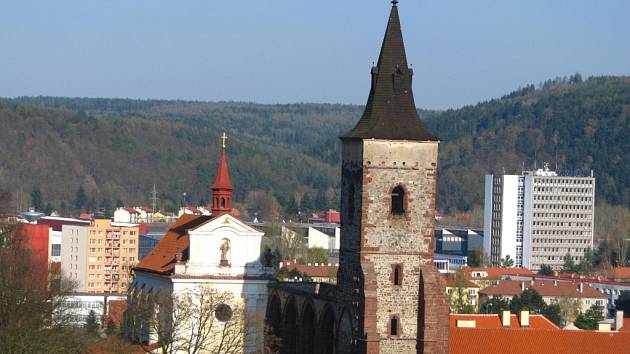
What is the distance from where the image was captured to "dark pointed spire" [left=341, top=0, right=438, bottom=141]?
58969mm

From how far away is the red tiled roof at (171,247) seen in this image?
245ft

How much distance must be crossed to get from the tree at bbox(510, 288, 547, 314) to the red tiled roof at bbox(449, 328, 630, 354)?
136ft

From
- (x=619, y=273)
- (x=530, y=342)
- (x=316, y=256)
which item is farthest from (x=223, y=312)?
(x=619, y=273)

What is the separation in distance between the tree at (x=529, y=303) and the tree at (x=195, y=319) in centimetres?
3888

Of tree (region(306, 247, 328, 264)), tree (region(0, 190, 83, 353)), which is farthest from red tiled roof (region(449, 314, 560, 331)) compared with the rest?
tree (region(306, 247, 328, 264))

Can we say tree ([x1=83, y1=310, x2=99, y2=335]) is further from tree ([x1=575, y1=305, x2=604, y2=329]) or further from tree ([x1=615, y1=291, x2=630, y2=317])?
tree ([x1=615, y1=291, x2=630, y2=317])

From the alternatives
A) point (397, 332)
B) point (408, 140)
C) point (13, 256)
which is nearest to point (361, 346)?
point (397, 332)

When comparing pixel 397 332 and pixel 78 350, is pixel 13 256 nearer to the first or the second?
pixel 78 350

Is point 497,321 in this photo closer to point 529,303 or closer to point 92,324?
point 92,324

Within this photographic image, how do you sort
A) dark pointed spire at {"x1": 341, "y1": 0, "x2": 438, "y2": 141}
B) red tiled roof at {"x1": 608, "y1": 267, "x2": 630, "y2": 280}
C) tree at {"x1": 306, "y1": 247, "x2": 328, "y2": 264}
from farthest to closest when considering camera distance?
red tiled roof at {"x1": 608, "y1": 267, "x2": 630, "y2": 280}
tree at {"x1": 306, "y1": 247, "x2": 328, "y2": 264}
dark pointed spire at {"x1": 341, "y1": 0, "x2": 438, "y2": 141}

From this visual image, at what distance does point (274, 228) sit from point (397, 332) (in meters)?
106

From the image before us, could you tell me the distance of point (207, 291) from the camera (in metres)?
70.2

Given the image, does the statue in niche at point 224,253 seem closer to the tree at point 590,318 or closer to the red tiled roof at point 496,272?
the tree at point 590,318

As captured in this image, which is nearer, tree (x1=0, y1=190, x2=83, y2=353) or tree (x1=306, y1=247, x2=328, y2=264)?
tree (x1=0, y1=190, x2=83, y2=353)
